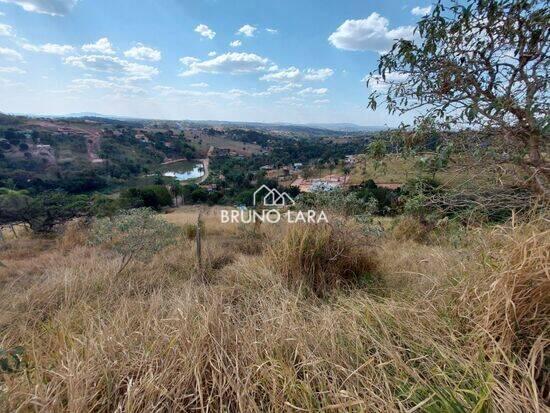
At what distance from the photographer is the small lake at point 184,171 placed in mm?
45772

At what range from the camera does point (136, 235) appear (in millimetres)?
5207

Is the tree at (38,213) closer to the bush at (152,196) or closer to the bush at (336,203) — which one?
the bush at (336,203)

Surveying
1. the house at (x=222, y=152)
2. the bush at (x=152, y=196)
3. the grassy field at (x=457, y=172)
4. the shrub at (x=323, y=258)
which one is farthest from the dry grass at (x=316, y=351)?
the house at (x=222, y=152)

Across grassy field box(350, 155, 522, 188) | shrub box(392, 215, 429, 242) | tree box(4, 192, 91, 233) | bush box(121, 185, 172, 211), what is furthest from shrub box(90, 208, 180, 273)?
bush box(121, 185, 172, 211)

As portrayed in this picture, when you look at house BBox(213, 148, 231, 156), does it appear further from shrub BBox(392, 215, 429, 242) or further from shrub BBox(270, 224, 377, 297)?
shrub BBox(270, 224, 377, 297)

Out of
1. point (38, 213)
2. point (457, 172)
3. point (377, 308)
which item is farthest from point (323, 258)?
point (38, 213)

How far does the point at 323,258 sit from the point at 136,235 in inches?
142

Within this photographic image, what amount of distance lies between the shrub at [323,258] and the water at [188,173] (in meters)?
42.7

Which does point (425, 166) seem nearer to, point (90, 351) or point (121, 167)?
point (90, 351)

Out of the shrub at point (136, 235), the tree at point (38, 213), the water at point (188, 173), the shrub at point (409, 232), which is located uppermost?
the shrub at point (136, 235)

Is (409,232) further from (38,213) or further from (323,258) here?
(38,213)

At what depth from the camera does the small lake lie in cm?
4577

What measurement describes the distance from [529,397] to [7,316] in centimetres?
349

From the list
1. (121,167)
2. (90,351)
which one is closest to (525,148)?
(90,351)
